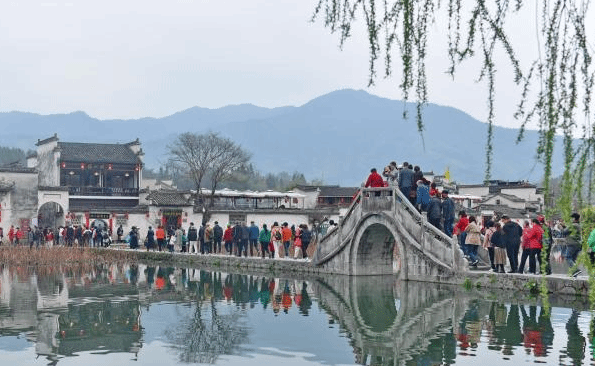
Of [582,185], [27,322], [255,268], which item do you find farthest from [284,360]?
[255,268]

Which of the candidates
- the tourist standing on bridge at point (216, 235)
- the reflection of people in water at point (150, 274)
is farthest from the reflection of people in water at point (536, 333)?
the tourist standing on bridge at point (216, 235)

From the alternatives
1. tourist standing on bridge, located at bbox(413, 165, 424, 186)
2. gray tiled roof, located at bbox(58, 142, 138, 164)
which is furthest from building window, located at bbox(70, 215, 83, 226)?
tourist standing on bridge, located at bbox(413, 165, 424, 186)

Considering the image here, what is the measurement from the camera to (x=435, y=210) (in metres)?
22.8

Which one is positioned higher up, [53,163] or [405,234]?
[53,163]

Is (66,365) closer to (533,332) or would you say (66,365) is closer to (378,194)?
(533,332)

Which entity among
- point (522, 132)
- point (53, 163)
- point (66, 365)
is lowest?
point (66, 365)

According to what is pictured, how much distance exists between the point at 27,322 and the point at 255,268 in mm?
13233

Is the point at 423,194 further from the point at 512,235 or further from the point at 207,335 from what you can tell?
the point at 207,335

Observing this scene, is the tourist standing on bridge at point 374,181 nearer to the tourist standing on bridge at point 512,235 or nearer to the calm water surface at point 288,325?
the calm water surface at point 288,325

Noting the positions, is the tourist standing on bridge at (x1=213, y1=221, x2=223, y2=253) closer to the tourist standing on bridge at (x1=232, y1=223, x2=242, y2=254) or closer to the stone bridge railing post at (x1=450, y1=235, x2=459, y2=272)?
the tourist standing on bridge at (x1=232, y1=223, x2=242, y2=254)

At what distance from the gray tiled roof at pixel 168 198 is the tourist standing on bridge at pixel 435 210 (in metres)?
32.8

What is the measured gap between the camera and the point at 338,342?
15492mm

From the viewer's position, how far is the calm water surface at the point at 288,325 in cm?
1391

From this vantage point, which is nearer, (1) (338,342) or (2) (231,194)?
(1) (338,342)
